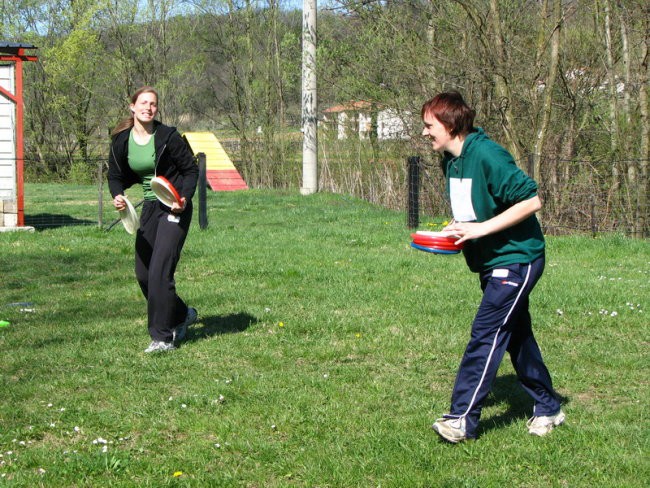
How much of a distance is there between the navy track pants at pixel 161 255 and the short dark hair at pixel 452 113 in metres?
2.68

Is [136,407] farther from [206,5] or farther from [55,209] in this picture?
[206,5]

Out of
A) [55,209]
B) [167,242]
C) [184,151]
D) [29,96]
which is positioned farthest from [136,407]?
[29,96]

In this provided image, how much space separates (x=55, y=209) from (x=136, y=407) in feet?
48.7

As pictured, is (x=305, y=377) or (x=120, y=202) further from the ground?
(x=120, y=202)

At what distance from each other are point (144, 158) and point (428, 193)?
1056 cm

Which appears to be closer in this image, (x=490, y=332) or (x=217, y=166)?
(x=490, y=332)

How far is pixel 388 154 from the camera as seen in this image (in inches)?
770

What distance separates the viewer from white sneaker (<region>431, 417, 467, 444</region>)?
4414mm

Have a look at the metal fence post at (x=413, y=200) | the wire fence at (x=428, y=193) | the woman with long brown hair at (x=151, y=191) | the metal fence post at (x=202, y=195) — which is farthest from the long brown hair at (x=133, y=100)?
the metal fence post at (x=413, y=200)

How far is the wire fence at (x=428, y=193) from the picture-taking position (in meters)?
13.8

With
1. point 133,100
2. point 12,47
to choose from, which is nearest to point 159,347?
point 133,100

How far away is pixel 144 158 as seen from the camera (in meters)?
6.36

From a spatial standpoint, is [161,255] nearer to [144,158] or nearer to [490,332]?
[144,158]

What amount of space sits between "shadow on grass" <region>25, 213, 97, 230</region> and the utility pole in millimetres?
6853
